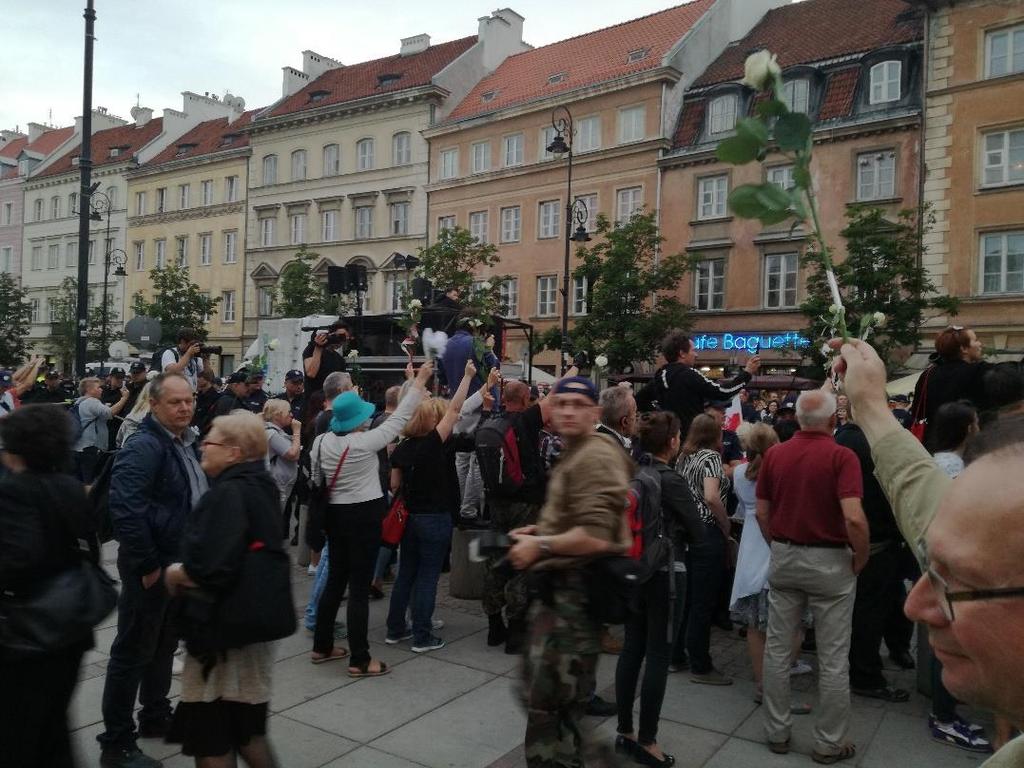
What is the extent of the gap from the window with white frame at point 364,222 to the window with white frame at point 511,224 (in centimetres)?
852

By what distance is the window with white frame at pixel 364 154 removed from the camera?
42438 mm

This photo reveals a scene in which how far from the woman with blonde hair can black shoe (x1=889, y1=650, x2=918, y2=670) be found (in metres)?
3.53

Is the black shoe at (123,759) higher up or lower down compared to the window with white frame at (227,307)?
lower down

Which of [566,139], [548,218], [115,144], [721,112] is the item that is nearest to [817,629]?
[721,112]

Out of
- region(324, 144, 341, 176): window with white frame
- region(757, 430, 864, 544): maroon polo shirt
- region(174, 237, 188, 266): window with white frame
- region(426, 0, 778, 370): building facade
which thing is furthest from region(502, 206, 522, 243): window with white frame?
region(757, 430, 864, 544): maroon polo shirt

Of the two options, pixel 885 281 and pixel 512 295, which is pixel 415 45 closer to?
pixel 512 295

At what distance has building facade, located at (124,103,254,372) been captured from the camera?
47938mm

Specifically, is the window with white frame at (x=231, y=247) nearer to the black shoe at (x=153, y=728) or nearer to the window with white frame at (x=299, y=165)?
the window with white frame at (x=299, y=165)

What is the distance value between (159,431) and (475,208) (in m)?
35.1

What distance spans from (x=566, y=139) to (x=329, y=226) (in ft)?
51.8

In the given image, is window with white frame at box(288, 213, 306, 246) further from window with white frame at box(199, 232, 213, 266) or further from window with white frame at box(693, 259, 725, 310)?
window with white frame at box(693, 259, 725, 310)

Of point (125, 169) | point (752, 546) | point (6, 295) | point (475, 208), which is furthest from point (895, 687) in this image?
point (125, 169)

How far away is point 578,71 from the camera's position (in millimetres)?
37156

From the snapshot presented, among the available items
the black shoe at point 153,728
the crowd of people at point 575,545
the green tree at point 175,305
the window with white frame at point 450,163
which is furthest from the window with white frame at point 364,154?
the black shoe at point 153,728
